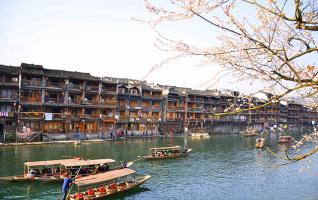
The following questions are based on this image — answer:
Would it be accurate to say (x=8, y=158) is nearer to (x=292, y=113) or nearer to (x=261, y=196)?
(x=261, y=196)

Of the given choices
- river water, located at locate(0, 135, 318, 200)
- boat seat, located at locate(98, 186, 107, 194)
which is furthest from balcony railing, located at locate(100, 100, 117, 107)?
boat seat, located at locate(98, 186, 107, 194)

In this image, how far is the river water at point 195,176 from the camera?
22.4 m

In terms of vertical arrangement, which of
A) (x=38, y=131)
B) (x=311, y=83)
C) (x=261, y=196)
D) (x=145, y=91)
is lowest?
(x=261, y=196)

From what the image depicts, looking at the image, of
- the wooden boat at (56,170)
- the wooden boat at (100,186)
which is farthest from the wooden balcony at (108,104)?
the wooden boat at (100,186)

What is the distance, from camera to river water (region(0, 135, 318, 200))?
73.4 ft

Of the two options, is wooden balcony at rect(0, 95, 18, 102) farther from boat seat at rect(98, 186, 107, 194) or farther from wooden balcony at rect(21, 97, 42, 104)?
boat seat at rect(98, 186, 107, 194)

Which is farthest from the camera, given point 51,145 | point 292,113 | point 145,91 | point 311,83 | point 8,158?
point 292,113

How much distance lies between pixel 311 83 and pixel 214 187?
21.8 m

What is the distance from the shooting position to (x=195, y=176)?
28406mm

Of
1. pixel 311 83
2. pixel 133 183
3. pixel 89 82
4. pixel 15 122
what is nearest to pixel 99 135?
pixel 89 82

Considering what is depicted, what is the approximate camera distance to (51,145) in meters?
43.3

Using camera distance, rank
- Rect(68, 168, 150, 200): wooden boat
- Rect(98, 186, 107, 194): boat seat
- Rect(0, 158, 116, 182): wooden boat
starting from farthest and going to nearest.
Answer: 1. Rect(0, 158, 116, 182): wooden boat
2. Rect(98, 186, 107, 194): boat seat
3. Rect(68, 168, 150, 200): wooden boat

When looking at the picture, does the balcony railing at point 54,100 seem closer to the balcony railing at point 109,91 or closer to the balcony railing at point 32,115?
the balcony railing at point 32,115

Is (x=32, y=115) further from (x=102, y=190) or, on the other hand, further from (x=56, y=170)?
(x=102, y=190)
